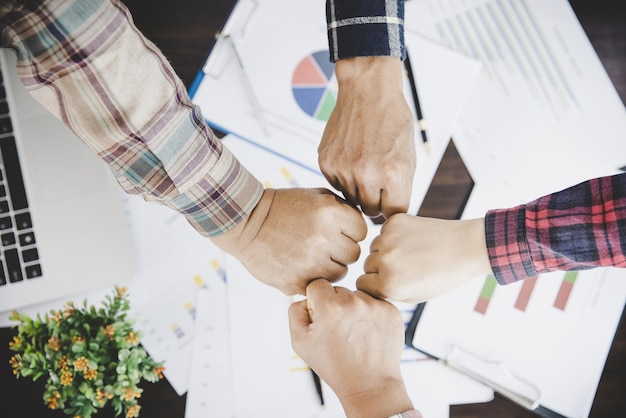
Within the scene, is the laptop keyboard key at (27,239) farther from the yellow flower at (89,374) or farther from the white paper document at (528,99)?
the white paper document at (528,99)

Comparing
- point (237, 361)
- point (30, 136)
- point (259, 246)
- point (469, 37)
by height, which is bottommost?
point (237, 361)

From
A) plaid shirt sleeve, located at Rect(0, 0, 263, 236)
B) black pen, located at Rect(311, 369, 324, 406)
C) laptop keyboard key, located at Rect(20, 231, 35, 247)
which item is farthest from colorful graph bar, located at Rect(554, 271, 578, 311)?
laptop keyboard key, located at Rect(20, 231, 35, 247)

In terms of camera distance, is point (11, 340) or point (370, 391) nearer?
point (370, 391)

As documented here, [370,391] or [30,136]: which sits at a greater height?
[30,136]

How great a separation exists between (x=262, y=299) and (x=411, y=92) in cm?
42

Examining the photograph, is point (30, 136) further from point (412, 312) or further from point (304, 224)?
point (412, 312)

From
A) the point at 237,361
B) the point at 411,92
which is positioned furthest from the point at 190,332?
the point at 411,92

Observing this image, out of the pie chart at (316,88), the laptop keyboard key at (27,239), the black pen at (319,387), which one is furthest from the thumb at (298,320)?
the laptop keyboard key at (27,239)

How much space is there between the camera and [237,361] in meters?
0.75

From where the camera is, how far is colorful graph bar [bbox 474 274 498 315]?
2.47 feet

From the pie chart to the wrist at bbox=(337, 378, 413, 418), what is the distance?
16.8 inches

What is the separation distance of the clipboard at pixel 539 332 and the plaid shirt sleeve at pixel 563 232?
0.38 feet

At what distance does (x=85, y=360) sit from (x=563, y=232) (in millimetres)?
633

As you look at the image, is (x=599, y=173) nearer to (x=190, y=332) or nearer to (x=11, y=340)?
(x=190, y=332)
